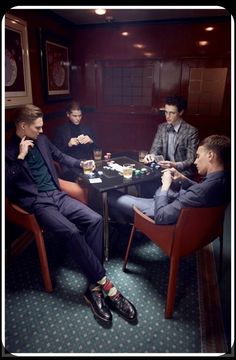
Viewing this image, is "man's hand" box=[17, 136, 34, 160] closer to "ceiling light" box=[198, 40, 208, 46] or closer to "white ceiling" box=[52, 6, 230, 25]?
"white ceiling" box=[52, 6, 230, 25]

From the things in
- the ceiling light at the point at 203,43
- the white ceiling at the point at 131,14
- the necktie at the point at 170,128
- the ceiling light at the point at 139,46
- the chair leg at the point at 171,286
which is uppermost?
the white ceiling at the point at 131,14

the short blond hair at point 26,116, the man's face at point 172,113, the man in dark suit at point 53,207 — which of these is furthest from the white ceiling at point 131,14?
the man in dark suit at point 53,207

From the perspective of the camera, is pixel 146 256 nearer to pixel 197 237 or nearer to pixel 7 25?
pixel 197 237

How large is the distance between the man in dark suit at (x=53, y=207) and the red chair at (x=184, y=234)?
0.41m

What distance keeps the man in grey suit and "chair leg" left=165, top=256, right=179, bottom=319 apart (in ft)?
3.86

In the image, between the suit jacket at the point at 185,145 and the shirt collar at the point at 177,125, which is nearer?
the suit jacket at the point at 185,145

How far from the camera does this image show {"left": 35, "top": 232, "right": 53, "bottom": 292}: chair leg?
197cm

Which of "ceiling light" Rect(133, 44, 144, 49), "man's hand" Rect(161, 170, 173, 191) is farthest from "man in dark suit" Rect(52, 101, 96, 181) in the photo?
"ceiling light" Rect(133, 44, 144, 49)

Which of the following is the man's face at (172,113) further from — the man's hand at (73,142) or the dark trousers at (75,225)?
the dark trousers at (75,225)

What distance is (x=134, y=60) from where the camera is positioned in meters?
4.37

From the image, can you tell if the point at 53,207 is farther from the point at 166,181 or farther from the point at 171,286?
the point at 171,286

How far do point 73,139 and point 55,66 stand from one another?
5.05ft

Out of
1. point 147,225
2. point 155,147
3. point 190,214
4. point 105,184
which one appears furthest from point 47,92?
point 190,214

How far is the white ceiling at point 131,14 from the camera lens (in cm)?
354
